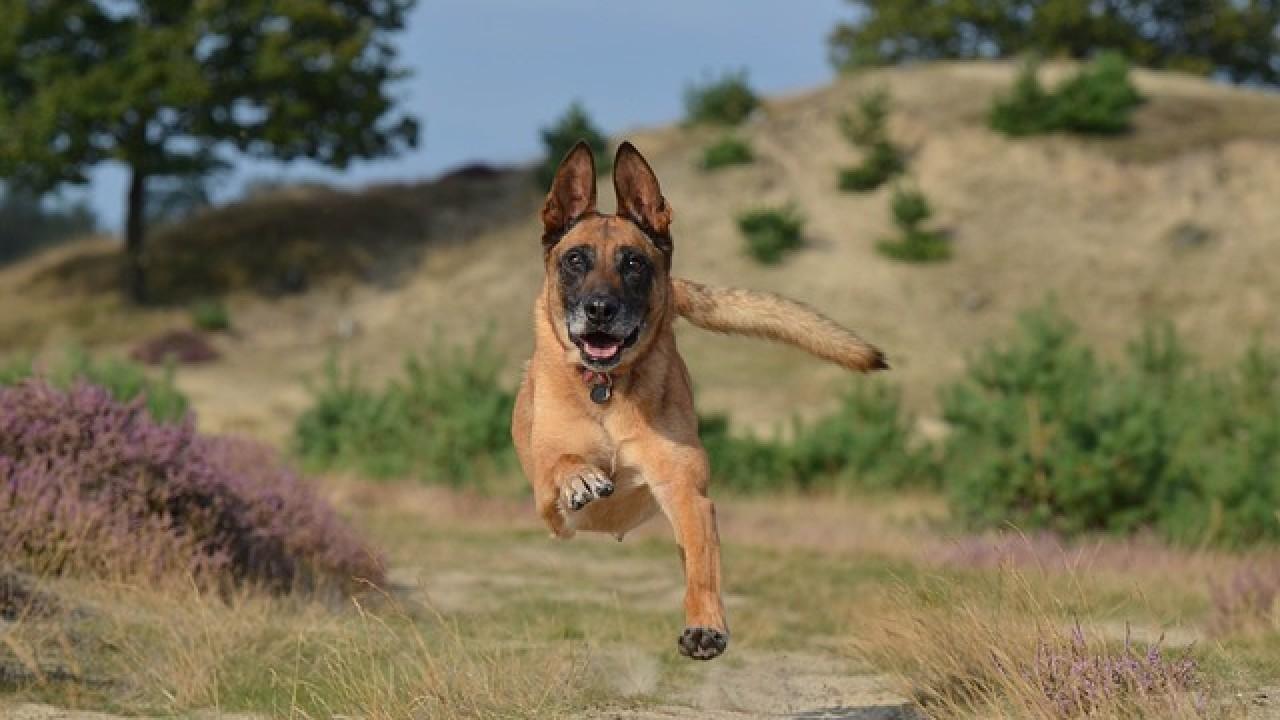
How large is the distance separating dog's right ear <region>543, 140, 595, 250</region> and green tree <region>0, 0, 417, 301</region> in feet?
123

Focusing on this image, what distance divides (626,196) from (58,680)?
14.6ft

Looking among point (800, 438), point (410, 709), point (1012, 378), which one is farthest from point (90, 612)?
point (800, 438)

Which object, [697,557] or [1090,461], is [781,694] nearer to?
[697,557]

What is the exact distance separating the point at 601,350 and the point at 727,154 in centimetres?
4340

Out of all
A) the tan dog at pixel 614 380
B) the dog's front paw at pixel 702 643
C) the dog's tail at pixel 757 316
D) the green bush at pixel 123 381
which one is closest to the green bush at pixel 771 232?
the green bush at pixel 123 381

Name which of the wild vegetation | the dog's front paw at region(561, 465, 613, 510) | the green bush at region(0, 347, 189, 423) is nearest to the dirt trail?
the wild vegetation

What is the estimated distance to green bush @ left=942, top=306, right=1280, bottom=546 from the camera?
1772 centimetres

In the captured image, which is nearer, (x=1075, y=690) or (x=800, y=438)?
(x=1075, y=690)

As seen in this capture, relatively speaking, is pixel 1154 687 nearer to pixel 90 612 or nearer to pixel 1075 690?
pixel 1075 690

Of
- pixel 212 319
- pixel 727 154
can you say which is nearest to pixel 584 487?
pixel 212 319

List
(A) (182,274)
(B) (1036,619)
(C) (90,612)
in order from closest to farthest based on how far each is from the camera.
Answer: (B) (1036,619) < (C) (90,612) < (A) (182,274)

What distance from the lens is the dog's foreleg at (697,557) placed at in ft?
19.5

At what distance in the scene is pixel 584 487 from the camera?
20.8 ft

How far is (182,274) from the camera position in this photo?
155 ft
